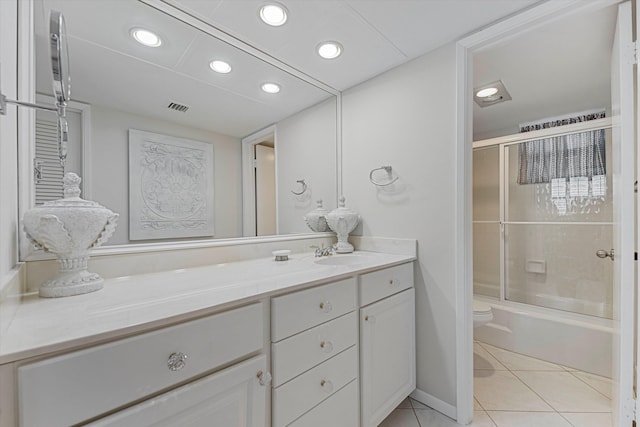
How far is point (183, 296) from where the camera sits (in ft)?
2.72

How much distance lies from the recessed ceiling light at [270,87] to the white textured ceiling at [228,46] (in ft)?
0.12

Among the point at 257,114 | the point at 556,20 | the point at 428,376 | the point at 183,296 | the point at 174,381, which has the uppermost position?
the point at 556,20

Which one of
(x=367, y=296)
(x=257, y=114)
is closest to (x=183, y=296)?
(x=367, y=296)

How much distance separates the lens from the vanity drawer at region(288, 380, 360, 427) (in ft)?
3.36

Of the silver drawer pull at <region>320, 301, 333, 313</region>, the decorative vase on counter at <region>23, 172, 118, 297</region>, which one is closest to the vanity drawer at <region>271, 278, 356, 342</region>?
the silver drawer pull at <region>320, 301, 333, 313</region>

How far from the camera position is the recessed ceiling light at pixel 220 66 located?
4.78 feet

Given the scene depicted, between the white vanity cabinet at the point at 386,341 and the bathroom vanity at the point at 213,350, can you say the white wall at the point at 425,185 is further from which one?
the bathroom vanity at the point at 213,350

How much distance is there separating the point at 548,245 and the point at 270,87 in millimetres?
2851

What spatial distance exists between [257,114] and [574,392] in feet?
8.69

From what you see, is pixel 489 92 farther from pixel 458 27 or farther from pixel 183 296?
pixel 183 296

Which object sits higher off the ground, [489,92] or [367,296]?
[489,92]

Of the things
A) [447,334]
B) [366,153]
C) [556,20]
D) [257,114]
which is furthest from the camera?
[366,153]

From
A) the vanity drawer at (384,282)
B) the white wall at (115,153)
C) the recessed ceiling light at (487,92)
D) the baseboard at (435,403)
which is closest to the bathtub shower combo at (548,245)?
the recessed ceiling light at (487,92)

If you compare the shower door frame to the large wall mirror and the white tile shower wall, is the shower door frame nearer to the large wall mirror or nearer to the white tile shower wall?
the white tile shower wall
